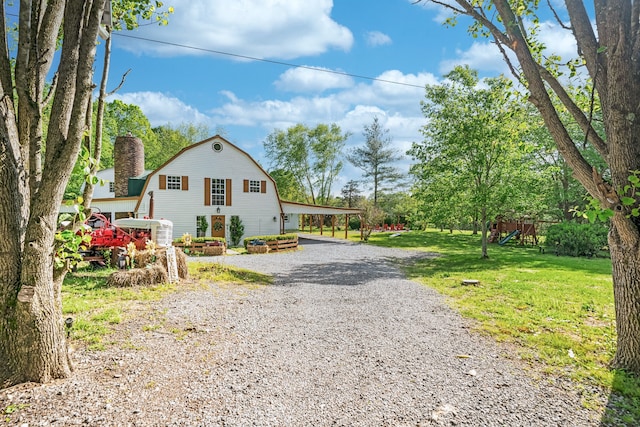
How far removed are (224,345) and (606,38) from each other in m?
5.97

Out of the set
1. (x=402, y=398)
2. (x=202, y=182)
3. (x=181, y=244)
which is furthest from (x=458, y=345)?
(x=202, y=182)

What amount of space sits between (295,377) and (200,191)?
62.8ft

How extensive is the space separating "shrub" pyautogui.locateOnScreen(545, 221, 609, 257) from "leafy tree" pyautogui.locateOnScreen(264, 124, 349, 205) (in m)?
29.4

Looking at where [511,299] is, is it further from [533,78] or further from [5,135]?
[5,135]

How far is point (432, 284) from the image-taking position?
33.6 feet

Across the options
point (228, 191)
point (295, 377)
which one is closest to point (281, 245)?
point (228, 191)

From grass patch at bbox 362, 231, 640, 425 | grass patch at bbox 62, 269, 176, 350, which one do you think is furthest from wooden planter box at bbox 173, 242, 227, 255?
grass patch at bbox 362, 231, 640, 425

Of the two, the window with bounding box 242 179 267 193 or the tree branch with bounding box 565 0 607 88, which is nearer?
the tree branch with bounding box 565 0 607 88

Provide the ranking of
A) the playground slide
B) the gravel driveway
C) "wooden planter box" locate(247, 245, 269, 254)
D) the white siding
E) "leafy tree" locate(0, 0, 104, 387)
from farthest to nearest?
the playground slide, the white siding, "wooden planter box" locate(247, 245, 269, 254), "leafy tree" locate(0, 0, 104, 387), the gravel driveway

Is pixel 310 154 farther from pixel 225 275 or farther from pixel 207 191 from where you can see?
pixel 225 275

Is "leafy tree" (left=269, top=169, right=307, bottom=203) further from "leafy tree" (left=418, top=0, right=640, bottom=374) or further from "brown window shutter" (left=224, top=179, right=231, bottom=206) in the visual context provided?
"leafy tree" (left=418, top=0, right=640, bottom=374)

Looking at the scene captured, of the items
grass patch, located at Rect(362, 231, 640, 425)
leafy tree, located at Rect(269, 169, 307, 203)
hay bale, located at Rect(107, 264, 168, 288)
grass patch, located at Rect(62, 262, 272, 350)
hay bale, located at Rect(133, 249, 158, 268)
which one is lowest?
grass patch, located at Rect(362, 231, 640, 425)

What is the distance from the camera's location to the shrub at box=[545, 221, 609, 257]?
1788cm

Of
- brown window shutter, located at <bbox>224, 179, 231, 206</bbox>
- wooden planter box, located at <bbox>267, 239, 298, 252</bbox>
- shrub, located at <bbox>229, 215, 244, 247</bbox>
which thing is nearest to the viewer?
wooden planter box, located at <bbox>267, 239, 298, 252</bbox>
